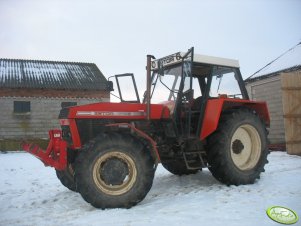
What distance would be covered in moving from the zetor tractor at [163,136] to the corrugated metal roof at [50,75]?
508 inches

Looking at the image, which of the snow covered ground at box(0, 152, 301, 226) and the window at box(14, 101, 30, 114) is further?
the window at box(14, 101, 30, 114)

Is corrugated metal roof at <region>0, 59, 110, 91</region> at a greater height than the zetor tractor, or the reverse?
corrugated metal roof at <region>0, 59, 110, 91</region>

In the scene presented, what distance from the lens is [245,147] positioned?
6.34 meters

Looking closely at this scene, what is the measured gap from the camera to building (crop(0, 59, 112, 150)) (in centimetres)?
1753

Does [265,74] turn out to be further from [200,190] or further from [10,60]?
[10,60]

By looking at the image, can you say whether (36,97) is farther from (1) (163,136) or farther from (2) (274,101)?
(1) (163,136)

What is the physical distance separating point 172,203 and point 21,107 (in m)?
14.8

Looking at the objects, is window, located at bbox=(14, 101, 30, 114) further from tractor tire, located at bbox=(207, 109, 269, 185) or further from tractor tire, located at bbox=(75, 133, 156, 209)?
tractor tire, located at bbox=(75, 133, 156, 209)

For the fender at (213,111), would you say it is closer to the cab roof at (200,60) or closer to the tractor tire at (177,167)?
the cab roof at (200,60)

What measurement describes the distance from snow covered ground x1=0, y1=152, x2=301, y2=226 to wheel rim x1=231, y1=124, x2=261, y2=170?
1.34 feet

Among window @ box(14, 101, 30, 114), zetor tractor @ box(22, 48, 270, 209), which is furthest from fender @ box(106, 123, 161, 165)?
window @ box(14, 101, 30, 114)

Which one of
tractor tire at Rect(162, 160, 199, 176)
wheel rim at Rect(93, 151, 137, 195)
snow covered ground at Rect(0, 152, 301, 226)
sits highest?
wheel rim at Rect(93, 151, 137, 195)

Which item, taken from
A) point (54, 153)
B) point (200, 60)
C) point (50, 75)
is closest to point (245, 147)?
point (200, 60)

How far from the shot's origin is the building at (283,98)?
414 inches
